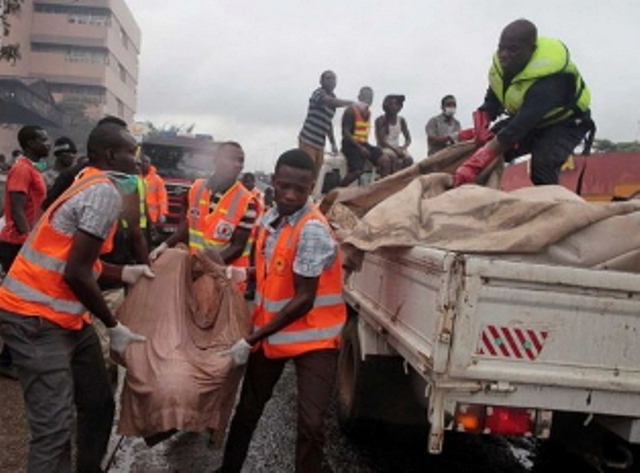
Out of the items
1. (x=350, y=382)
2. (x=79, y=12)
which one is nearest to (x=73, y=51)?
(x=79, y=12)

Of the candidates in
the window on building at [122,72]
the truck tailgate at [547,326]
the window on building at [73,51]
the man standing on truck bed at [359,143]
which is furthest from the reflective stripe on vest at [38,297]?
the window on building at [122,72]

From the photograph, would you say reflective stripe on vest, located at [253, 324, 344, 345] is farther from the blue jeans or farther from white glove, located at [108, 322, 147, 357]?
the blue jeans

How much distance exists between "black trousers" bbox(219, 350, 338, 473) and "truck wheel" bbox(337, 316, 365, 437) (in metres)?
0.91

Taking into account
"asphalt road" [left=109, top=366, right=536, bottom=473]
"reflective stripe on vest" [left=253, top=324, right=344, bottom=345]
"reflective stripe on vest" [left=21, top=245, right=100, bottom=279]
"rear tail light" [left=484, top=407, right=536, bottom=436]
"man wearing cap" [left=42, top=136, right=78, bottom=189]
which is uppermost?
"man wearing cap" [left=42, top=136, right=78, bottom=189]

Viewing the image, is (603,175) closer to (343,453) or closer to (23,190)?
(343,453)

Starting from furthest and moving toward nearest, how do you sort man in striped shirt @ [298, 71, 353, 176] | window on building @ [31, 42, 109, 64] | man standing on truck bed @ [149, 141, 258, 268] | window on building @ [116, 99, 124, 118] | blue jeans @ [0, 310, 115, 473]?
window on building @ [116, 99, 124, 118]
window on building @ [31, 42, 109, 64]
man in striped shirt @ [298, 71, 353, 176]
man standing on truck bed @ [149, 141, 258, 268]
blue jeans @ [0, 310, 115, 473]

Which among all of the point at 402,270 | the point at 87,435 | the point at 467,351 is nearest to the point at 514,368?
the point at 467,351

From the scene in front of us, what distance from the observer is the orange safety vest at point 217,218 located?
4406 millimetres

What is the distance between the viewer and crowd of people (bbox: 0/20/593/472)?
8.68 feet

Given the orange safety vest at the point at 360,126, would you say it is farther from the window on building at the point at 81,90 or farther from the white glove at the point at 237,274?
the window on building at the point at 81,90

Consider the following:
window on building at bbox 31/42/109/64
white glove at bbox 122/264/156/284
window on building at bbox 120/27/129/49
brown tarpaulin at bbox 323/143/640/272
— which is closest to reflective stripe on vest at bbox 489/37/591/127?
brown tarpaulin at bbox 323/143/640/272

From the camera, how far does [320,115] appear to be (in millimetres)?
7336

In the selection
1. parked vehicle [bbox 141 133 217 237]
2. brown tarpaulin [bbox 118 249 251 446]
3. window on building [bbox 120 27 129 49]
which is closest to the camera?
brown tarpaulin [bbox 118 249 251 446]

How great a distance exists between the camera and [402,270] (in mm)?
3266
